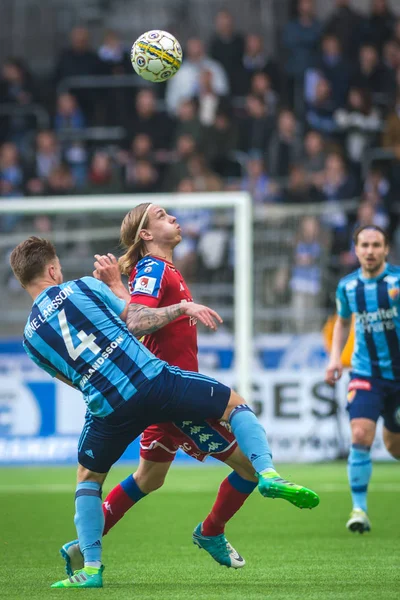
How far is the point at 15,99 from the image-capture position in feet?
59.9

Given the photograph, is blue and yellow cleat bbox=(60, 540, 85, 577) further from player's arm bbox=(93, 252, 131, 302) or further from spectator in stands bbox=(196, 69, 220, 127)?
spectator in stands bbox=(196, 69, 220, 127)

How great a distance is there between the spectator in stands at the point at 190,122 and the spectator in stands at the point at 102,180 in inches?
49.2

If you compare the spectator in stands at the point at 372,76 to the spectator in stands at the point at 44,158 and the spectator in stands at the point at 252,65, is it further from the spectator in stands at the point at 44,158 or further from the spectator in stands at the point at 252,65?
the spectator in stands at the point at 44,158

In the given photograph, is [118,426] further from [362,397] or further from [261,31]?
[261,31]

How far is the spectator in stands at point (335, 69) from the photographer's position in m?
16.9

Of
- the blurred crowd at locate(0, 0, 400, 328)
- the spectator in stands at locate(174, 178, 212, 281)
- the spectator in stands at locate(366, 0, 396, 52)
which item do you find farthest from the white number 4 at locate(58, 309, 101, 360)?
the spectator in stands at locate(366, 0, 396, 52)

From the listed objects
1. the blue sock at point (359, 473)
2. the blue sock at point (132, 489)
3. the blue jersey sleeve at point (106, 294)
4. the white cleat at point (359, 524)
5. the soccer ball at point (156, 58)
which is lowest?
the white cleat at point (359, 524)

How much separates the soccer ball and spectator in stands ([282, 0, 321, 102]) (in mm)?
10041

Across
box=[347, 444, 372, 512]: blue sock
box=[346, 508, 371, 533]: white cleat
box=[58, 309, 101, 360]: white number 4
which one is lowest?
box=[346, 508, 371, 533]: white cleat

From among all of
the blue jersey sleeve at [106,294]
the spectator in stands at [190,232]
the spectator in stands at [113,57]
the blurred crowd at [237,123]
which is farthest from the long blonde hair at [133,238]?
the spectator in stands at [113,57]

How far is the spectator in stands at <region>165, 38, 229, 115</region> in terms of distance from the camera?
17.3m

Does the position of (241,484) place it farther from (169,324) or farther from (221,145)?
(221,145)

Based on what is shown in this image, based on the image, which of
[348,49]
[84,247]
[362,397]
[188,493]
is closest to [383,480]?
[188,493]

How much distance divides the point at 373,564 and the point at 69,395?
332 inches
